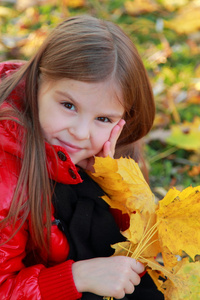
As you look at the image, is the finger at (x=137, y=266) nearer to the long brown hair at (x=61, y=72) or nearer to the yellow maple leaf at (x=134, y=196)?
the yellow maple leaf at (x=134, y=196)

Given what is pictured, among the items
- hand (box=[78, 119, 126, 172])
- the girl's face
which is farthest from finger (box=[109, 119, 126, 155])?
the girl's face

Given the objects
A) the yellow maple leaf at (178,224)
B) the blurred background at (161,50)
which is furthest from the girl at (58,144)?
the blurred background at (161,50)

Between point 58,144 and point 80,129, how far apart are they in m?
0.12

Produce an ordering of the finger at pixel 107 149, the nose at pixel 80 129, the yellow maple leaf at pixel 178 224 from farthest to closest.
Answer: the finger at pixel 107 149 < the nose at pixel 80 129 < the yellow maple leaf at pixel 178 224

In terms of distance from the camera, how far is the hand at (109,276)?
1331mm

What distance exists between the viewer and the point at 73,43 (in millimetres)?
1407

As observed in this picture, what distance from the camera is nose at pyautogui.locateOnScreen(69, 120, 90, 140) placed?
4.58 ft

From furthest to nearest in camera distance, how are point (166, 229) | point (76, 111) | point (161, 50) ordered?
point (161, 50)
point (76, 111)
point (166, 229)

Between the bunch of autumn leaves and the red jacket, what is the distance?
0.17 meters

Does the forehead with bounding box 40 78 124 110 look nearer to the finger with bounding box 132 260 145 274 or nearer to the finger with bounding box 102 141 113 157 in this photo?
the finger with bounding box 102 141 113 157

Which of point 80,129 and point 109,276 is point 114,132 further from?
point 109,276

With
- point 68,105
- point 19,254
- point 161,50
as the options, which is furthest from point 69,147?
point 161,50

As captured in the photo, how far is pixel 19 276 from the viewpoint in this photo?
4.47ft

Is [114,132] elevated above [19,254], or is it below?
above
